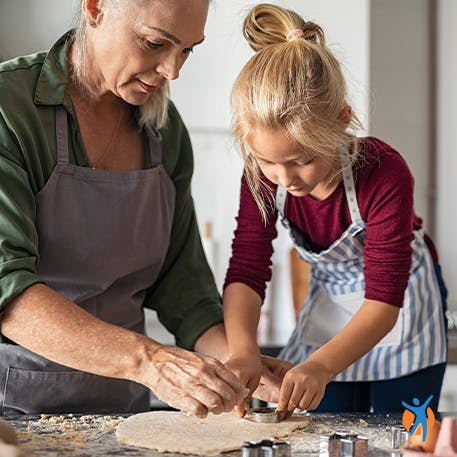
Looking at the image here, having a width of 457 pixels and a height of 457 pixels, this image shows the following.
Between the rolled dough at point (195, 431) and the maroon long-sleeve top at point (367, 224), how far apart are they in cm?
29

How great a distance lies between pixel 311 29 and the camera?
1.50 meters

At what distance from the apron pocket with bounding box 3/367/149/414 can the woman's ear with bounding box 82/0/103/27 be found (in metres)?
0.59

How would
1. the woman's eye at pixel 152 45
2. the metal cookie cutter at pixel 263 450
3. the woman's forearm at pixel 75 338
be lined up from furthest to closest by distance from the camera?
the woman's eye at pixel 152 45
the woman's forearm at pixel 75 338
the metal cookie cutter at pixel 263 450

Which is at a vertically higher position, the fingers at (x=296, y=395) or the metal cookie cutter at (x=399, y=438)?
the fingers at (x=296, y=395)

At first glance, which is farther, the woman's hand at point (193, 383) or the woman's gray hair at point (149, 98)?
the woman's gray hair at point (149, 98)

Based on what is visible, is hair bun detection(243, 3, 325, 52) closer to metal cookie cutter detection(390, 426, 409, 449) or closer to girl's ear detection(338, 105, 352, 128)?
girl's ear detection(338, 105, 352, 128)

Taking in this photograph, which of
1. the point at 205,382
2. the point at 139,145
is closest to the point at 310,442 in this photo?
the point at 205,382

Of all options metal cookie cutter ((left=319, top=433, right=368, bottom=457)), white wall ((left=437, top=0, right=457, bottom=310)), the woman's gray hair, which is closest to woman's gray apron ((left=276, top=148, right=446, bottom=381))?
the woman's gray hair

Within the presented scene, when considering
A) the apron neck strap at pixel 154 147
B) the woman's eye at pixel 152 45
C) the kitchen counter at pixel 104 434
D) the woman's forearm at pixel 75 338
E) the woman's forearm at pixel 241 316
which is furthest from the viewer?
the apron neck strap at pixel 154 147

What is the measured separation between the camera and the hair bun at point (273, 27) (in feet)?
4.87

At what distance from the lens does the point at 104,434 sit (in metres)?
1.25

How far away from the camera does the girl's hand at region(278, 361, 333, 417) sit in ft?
4.35

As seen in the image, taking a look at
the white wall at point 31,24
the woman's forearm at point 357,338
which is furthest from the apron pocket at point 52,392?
the white wall at point 31,24

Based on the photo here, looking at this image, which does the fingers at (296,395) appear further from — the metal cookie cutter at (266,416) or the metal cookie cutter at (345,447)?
the metal cookie cutter at (345,447)
